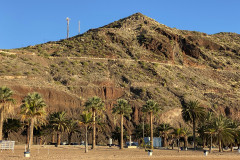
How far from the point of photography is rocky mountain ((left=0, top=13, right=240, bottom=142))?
10188 centimetres

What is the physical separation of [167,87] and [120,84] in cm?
1852

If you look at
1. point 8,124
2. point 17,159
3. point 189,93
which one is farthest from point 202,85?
point 17,159

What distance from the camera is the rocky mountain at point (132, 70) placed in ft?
334

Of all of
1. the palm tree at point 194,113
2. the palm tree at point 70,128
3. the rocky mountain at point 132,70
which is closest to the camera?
the palm tree at point 194,113

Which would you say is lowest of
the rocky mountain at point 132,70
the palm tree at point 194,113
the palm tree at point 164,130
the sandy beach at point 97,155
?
the sandy beach at point 97,155

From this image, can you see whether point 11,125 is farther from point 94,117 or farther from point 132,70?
point 132,70

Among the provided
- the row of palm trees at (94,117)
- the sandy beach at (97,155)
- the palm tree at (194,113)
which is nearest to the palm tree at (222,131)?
the row of palm trees at (94,117)

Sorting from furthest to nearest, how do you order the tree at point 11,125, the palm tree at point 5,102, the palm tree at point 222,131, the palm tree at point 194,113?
the palm tree at point 194,113 < the tree at point 11,125 < the palm tree at point 222,131 < the palm tree at point 5,102

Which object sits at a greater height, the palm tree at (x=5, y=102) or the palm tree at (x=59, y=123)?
the palm tree at (x=5, y=102)

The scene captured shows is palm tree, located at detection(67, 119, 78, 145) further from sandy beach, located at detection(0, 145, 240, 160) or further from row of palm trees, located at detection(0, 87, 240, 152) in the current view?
sandy beach, located at detection(0, 145, 240, 160)

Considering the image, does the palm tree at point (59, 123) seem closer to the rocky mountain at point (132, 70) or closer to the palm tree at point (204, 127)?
the rocky mountain at point (132, 70)

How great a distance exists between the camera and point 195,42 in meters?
176

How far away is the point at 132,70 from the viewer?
422 ft

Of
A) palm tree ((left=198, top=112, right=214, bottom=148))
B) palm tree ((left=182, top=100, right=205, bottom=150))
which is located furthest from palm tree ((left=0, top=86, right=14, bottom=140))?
palm tree ((left=198, top=112, right=214, bottom=148))
